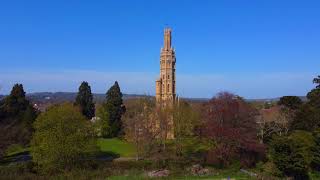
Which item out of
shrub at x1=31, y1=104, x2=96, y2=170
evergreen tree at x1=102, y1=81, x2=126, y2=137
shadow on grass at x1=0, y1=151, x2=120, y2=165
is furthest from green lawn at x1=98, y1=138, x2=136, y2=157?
shrub at x1=31, y1=104, x2=96, y2=170

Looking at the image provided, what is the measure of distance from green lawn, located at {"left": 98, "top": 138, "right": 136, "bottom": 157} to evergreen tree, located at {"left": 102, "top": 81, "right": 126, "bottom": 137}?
1404 mm

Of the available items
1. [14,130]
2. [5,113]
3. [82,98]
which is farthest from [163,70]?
[14,130]

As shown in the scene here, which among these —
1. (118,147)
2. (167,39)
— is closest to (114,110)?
(118,147)

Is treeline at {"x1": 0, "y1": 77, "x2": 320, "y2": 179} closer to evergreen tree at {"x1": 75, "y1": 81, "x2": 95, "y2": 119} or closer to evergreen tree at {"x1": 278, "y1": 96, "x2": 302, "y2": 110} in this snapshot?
evergreen tree at {"x1": 278, "y1": 96, "x2": 302, "y2": 110}

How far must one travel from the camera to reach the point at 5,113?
56156 mm

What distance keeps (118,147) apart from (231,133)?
18.5 m

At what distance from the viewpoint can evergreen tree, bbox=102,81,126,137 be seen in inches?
2360

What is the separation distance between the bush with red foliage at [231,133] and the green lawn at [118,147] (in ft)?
34.6

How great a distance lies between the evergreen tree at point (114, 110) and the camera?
59956 millimetres

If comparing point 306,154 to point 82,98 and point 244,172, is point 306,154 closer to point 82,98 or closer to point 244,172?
point 244,172

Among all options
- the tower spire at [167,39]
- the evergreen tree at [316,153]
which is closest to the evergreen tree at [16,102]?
the tower spire at [167,39]

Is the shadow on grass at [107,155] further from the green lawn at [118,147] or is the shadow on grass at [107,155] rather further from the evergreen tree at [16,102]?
the evergreen tree at [16,102]

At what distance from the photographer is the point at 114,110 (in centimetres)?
6006

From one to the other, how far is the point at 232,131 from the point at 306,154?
710 centimetres
